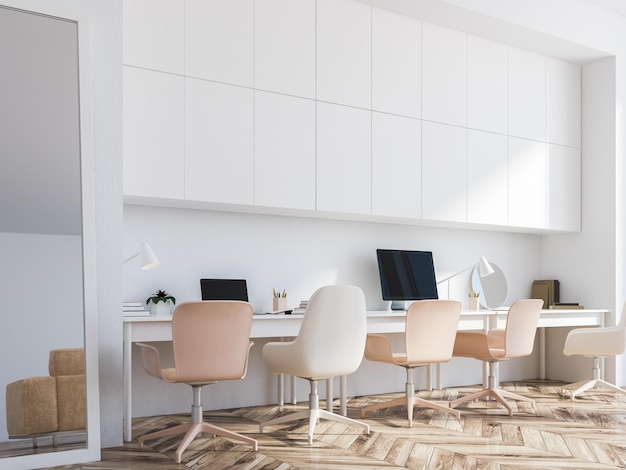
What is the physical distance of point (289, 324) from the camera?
14.6 ft

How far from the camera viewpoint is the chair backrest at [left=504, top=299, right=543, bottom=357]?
4809mm

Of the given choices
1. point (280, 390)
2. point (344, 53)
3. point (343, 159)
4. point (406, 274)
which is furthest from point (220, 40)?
point (280, 390)

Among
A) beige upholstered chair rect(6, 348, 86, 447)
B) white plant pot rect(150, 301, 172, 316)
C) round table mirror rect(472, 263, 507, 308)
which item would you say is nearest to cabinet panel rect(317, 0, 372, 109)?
white plant pot rect(150, 301, 172, 316)

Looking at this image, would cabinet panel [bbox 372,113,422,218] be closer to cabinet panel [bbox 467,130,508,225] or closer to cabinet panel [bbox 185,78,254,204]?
cabinet panel [bbox 467,130,508,225]

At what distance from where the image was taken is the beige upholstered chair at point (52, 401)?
340 centimetres

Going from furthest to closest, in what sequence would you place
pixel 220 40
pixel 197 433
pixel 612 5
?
pixel 612 5 → pixel 220 40 → pixel 197 433

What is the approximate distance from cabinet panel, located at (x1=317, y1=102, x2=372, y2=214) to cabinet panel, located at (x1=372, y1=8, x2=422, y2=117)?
25 centimetres

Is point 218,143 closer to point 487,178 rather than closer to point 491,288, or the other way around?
point 487,178

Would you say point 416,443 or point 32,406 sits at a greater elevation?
point 32,406

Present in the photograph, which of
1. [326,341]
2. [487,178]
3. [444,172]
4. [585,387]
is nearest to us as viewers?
[326,341]

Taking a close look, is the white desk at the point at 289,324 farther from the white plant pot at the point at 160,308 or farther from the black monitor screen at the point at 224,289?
the black monitor screen at the point at 224,289

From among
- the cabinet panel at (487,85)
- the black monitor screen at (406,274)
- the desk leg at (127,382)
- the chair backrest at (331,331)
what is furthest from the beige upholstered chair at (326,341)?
the cabinet panel at (487,85)

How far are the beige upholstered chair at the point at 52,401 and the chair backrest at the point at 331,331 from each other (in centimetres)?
113

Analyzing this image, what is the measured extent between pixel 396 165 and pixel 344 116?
0.57 m
